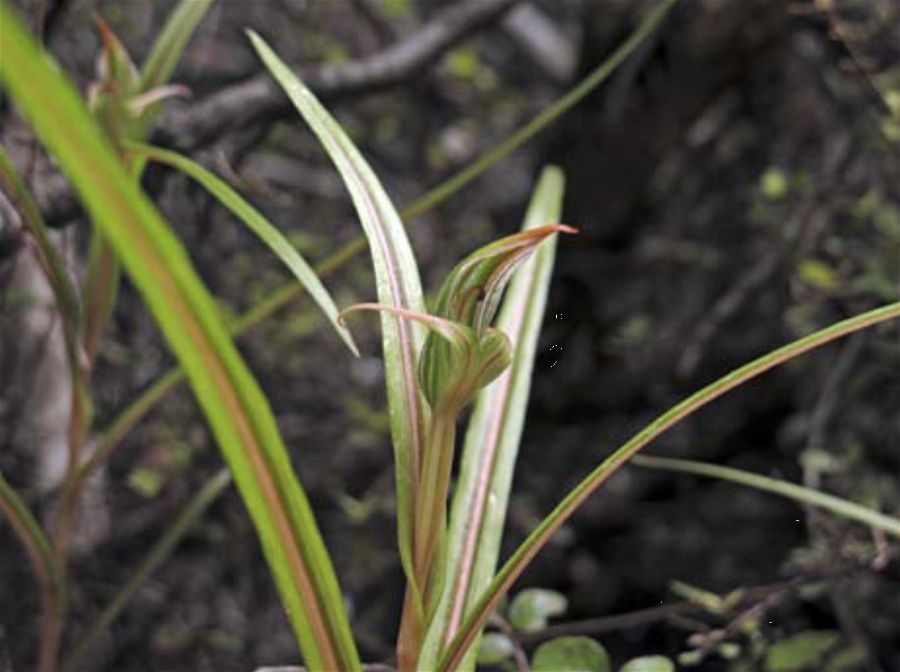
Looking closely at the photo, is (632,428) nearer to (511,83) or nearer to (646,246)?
(646,246)

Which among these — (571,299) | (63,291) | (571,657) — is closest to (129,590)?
(63,291)

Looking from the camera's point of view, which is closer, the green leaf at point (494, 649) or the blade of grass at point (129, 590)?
the green leaf at point (494, 649)

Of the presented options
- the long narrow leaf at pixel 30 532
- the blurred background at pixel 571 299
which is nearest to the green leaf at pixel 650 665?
the long narrow leaf at pixel 30 532

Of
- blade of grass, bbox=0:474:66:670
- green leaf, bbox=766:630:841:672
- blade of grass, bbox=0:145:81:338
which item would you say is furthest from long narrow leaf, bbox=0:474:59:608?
green leaf, bbox=766:630:841:672

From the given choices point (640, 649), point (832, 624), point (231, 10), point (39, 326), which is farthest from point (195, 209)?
point (832, 624)

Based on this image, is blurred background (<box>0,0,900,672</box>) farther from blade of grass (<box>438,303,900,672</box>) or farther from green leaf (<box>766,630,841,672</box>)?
blade of grass (<box>438,303,900,672</box>)

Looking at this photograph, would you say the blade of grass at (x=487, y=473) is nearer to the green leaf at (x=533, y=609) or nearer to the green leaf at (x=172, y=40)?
the green leaf at (x=533, y=609)
